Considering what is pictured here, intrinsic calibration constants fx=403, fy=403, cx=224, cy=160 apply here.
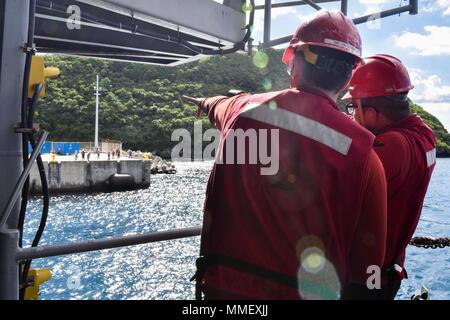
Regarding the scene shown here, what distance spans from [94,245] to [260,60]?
1.85 m

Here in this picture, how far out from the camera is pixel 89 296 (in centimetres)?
1470

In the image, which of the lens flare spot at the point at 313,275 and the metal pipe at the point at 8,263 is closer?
the lens flare spot at the point at 313,275

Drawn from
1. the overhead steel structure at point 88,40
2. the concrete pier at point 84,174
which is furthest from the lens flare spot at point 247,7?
the concrete pier at point 84,174

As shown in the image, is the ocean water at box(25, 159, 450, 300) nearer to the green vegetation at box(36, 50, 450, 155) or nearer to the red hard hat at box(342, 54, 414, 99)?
the red hard hat at box(342, 54, 414, 99)

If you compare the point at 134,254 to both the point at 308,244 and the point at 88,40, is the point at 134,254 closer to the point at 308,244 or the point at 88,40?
the point at 88,40

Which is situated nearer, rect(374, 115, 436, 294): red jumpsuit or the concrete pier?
rect(374, 115, 436, 294): red jumpsuit

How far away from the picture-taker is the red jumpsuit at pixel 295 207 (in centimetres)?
129

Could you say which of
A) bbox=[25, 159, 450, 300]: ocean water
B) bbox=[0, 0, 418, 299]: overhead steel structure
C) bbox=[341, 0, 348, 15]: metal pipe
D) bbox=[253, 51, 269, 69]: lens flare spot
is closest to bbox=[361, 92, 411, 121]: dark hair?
bbox=[253, 51, 269, 69]: lens flare spot

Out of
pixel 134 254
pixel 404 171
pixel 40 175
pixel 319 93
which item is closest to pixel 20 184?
pixel 40 175

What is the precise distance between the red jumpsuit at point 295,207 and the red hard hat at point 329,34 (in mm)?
224

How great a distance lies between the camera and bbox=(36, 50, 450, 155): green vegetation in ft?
273

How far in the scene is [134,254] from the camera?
1977 centimetres

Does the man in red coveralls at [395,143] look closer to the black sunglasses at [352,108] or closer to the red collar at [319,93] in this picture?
the black sunglasses at [352,108]
